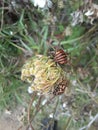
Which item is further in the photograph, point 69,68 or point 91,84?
point 91,84

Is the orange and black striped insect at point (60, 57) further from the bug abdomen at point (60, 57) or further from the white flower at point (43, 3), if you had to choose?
the white flower at point (43, 3)

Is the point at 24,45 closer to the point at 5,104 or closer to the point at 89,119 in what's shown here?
the point at 5,104

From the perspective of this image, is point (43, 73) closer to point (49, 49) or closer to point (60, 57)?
point (60, 57)

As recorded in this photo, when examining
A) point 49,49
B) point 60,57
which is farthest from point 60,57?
point 49,49

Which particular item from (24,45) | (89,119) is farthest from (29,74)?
(89,119)

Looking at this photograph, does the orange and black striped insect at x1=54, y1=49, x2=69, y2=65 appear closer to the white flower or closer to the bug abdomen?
the bug abdomen

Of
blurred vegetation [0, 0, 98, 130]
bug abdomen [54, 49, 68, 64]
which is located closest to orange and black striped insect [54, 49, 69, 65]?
bug abdomen [54, 49, 68, 64]
